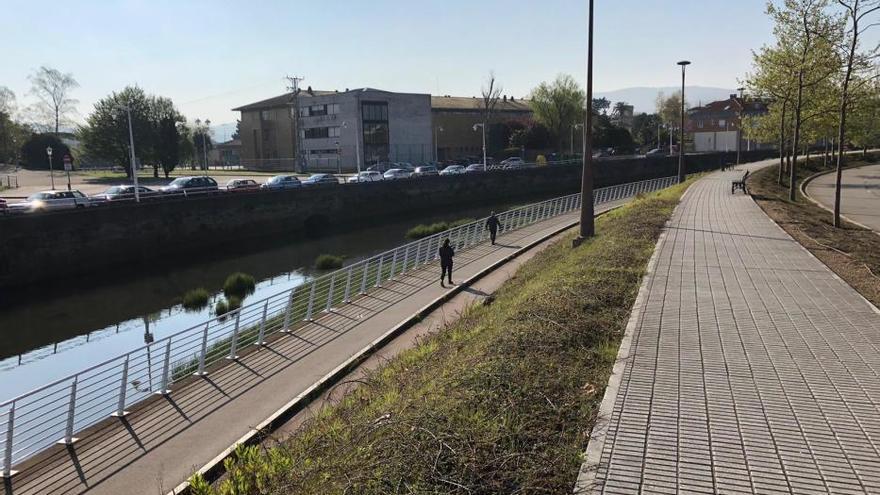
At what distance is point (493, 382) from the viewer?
6473mm

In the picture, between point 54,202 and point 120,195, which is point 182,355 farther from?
point 120,195

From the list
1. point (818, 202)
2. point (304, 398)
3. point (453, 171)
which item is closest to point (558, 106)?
point (453, 171)

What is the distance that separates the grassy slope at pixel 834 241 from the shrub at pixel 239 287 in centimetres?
1737

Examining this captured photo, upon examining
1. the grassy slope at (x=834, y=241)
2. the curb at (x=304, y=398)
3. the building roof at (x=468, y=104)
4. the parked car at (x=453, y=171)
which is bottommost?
the curb at (x=304, y=398)

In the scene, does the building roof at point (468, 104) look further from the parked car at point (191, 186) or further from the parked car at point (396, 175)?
the parked car at point (191, 186)

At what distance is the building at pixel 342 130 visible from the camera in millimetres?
70625

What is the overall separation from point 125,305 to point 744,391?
2177 centimetres

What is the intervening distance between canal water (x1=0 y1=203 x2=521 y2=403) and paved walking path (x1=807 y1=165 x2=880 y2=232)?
67.3ft

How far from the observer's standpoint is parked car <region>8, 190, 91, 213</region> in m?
28.3

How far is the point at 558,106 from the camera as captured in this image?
267 ft

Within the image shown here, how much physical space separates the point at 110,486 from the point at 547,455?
485 cm

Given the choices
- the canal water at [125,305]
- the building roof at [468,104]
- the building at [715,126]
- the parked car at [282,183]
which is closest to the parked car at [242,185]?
the parked car at [282,183]

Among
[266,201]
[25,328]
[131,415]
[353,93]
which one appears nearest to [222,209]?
[266,201]

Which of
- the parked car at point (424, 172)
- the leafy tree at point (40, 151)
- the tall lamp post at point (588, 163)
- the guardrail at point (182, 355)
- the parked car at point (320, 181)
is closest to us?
the guardrail at point (182, 355)
